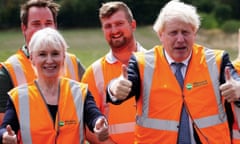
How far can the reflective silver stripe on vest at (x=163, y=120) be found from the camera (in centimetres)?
477

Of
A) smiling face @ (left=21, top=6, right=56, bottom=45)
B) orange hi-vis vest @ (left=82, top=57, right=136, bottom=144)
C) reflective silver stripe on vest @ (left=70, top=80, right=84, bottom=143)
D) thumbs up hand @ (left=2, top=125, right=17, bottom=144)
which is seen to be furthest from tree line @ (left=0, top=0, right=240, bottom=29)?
thumbs up hand @ (left=2, top=125, right=17, bottom=144)

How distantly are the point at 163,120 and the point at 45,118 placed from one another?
Result: 91cm

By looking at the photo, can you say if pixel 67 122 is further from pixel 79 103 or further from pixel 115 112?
pixel 115 112

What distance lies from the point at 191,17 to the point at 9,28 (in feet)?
194

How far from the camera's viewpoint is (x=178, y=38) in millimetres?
4785

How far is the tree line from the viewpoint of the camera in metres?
64.7

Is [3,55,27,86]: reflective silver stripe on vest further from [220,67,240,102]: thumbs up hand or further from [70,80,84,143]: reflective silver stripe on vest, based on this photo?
[220,67,240,102]: thumbs up hand

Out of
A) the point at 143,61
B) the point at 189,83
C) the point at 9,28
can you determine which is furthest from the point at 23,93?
the point at 9,28

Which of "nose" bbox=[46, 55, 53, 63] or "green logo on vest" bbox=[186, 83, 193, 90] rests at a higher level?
"nose" bbox=[46, 55, 53, 63]

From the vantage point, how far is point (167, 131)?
15.7 feet

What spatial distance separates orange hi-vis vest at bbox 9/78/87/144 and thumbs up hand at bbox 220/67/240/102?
108 cm

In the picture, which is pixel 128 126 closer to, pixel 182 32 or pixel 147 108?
pixel 147 108

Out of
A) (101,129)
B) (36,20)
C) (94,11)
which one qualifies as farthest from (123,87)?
(94,11)

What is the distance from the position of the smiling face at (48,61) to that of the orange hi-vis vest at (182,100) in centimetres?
64
